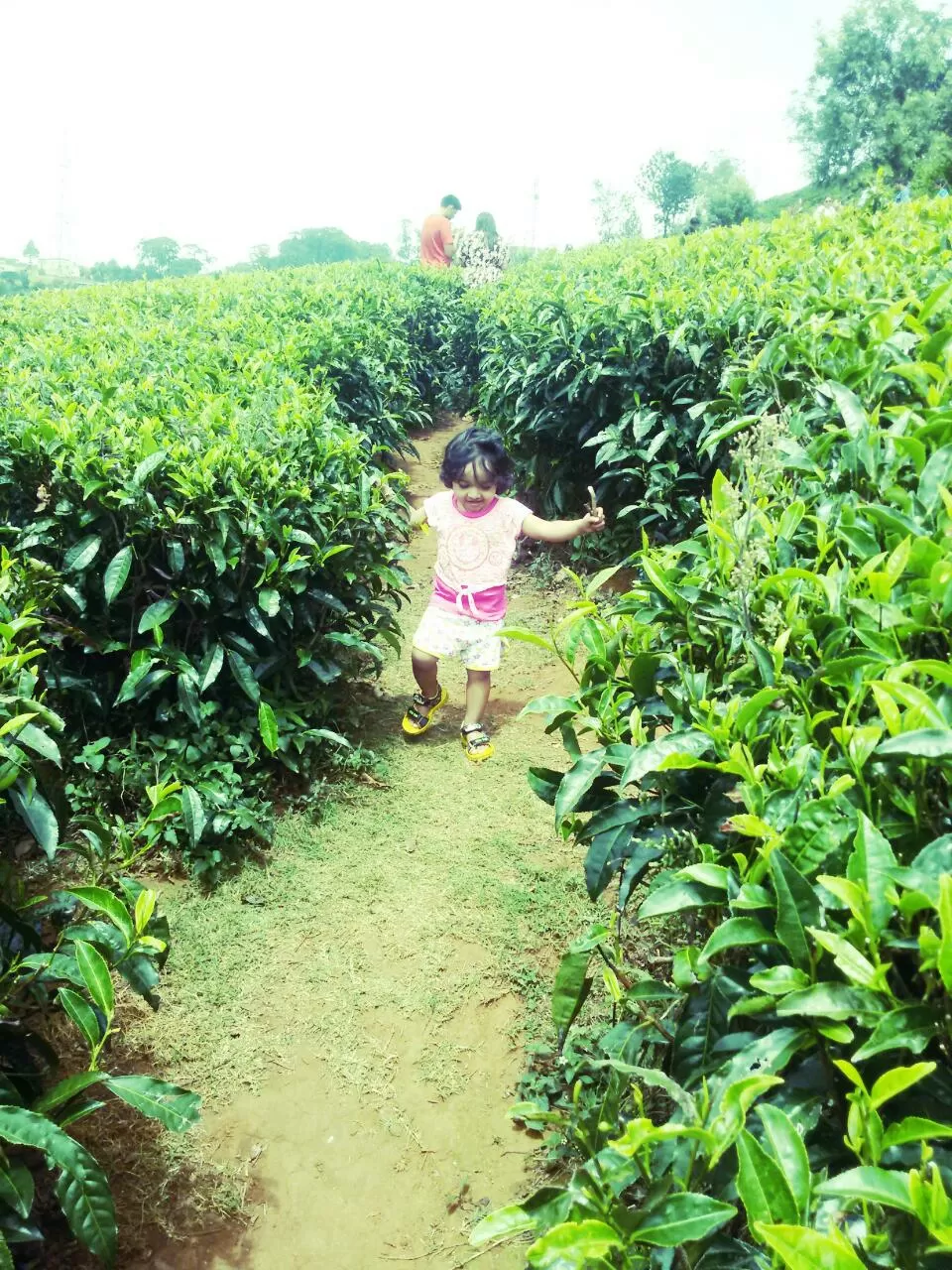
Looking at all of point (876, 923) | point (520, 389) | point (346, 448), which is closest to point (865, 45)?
point (520, 389)

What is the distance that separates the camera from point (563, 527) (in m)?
3.74

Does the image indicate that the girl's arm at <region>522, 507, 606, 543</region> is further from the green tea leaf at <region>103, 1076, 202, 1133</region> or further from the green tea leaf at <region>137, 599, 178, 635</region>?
the green tea leaf at <region>103, 1076, 202, 1133</region>

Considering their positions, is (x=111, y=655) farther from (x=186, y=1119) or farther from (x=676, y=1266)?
(x=676, y=1266)

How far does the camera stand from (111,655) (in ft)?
10.2

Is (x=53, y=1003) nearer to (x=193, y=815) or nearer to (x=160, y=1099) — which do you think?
(x=160, y=1099)

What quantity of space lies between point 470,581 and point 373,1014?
1.91 meters

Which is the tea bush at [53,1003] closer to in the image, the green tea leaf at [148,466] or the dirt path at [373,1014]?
the dirt path at [373,1014]

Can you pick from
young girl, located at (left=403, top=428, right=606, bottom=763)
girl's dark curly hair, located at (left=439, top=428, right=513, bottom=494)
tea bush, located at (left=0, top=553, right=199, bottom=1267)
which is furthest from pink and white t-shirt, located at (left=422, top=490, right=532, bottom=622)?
tea bush, located at (left=0, top=553, right=199, bottom=1267)

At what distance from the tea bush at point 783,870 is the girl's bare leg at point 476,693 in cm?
191

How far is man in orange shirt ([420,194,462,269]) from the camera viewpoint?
13047 millimetres

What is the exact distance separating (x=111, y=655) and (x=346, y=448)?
1.16 metres

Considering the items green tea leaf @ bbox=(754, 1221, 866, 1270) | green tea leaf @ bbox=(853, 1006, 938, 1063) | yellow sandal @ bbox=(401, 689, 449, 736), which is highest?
green tea leaf @ bbox=(853, 1006, 938, 1063)

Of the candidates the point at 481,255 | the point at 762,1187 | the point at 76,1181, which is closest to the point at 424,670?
the point at 76,1181

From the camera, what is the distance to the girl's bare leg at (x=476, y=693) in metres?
3.82
